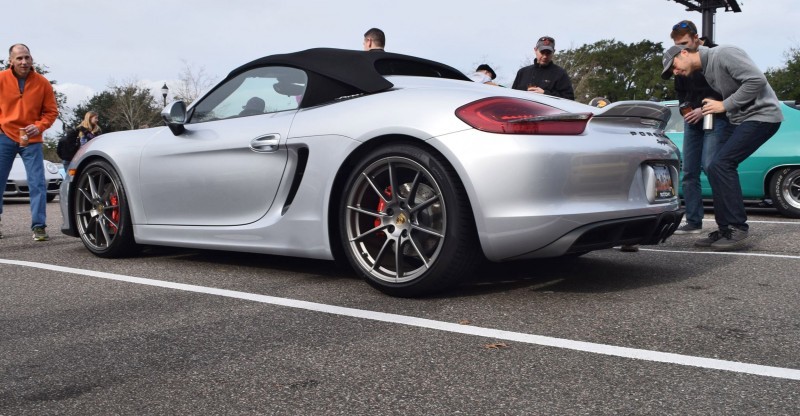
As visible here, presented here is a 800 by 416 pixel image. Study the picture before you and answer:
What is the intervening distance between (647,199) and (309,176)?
1716 mm

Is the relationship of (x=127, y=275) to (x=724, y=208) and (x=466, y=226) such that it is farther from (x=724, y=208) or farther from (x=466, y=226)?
(x=724, y=208)

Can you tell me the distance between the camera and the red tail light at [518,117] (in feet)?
11.8

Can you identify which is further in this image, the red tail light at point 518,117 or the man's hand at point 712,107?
the man's hand at point 712,107

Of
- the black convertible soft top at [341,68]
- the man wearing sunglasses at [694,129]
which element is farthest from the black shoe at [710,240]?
the black convertible soft top at [341,68]

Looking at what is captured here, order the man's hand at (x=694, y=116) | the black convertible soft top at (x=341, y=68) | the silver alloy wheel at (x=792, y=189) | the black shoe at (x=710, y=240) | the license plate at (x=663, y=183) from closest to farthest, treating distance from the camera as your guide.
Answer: the license plate at (x=663, y=183) < the black convertible soft top at (x=341, y=68) < the black shoe at (x=710, y=240) < the man's hand at (x=694, y=116) < the silver alloy wheel at (x=792, y=189)

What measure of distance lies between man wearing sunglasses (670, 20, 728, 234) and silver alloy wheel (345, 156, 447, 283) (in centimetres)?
302

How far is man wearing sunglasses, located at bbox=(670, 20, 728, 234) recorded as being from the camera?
240 inches

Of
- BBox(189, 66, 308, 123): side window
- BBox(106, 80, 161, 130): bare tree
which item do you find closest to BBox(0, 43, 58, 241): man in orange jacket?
BBox(189, 66, 308, 123): side window

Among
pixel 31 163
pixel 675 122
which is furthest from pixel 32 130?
pixel 675 122

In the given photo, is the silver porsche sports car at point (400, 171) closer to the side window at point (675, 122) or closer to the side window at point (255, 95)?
the side window at point (255, 95)

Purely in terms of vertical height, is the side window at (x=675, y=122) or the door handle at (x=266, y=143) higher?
the side window at (x=675, y=122)

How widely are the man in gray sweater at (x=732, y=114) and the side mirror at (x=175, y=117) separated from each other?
11.5 ft

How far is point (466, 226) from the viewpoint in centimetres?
364

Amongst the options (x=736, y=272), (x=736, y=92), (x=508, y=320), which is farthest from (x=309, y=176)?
(x=736, y=92)
